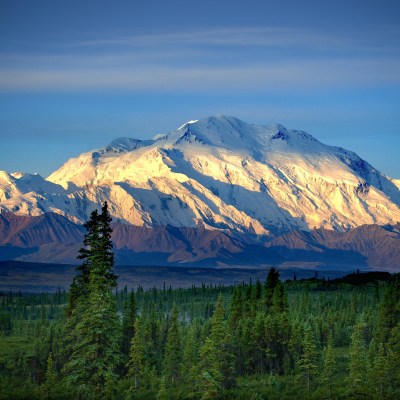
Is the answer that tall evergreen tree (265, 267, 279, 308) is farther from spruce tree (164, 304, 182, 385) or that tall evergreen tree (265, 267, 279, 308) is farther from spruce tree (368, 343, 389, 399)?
spruce tree (368, 343, 389, 399)

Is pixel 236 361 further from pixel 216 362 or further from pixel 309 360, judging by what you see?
pixel 216 362

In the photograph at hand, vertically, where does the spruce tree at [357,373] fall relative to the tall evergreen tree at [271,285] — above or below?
below

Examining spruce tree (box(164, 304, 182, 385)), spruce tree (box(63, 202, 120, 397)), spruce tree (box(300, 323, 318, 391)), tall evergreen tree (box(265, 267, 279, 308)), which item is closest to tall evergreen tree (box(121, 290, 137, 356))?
spruce tree (box(164, 304, 182, 385))

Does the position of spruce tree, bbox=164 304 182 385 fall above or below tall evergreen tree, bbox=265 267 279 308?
below

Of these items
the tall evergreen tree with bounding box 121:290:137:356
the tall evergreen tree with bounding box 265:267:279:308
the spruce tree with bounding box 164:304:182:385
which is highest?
the tall evergreen tree with bounding box 265:267:279:308

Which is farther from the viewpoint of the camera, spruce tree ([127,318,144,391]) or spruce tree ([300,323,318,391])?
spruce tree ([127,318,144,391])

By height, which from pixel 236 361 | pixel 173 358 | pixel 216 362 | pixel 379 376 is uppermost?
pixel 216 362

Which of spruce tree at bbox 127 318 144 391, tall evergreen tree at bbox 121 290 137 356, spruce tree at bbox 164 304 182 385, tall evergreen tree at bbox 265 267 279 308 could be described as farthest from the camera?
tall evergreen tree at bbox 265 267 279 308

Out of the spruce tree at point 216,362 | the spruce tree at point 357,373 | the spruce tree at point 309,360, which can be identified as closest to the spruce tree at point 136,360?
the spruce tree at point 216,362

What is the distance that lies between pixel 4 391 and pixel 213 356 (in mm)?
24498

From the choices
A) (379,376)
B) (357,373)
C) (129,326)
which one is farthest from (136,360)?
(379,376)

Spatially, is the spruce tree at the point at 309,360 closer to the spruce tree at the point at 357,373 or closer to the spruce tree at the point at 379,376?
the spruce tree at the point at 357,373

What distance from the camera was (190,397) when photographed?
115 metres

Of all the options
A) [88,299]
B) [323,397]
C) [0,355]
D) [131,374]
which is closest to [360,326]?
[323,397]
